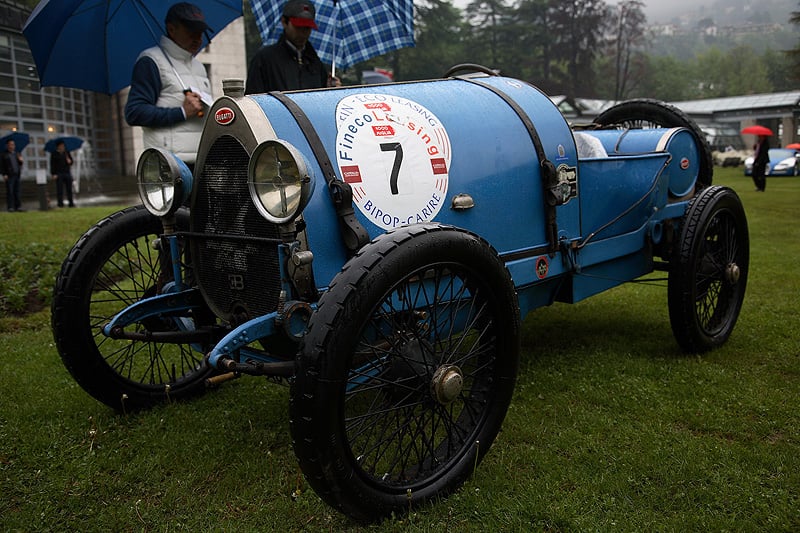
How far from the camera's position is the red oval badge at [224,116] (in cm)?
287

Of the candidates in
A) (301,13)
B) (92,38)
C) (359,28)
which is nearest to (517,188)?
(301,13)

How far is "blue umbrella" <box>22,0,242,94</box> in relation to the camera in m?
4.44

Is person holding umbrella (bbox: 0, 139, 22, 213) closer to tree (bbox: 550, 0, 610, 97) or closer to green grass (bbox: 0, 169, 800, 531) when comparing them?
green grass (bbox: 0, 169, 800, 531)

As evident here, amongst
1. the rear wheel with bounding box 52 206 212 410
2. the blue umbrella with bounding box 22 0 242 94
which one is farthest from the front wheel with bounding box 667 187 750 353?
the blue umbrella with bounding box 22 0 242 94

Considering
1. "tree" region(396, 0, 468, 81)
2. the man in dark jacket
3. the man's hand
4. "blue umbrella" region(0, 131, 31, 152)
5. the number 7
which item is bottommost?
the number 7

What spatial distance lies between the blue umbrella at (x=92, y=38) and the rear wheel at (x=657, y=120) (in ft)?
10.6

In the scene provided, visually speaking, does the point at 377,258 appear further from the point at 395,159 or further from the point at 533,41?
the point at 533,41

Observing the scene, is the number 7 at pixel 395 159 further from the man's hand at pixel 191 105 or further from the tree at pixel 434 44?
the tree at pixel 434 44

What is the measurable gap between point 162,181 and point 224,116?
1.57ft

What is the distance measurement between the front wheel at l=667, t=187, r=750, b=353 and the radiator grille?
102 inches

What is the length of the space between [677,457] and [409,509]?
130 centimetres

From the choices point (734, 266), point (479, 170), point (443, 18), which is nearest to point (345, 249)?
point (479, 170)

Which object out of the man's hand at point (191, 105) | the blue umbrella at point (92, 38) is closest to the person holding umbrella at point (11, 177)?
the blue umbrella at point (92, 38)

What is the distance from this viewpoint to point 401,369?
2615mm
